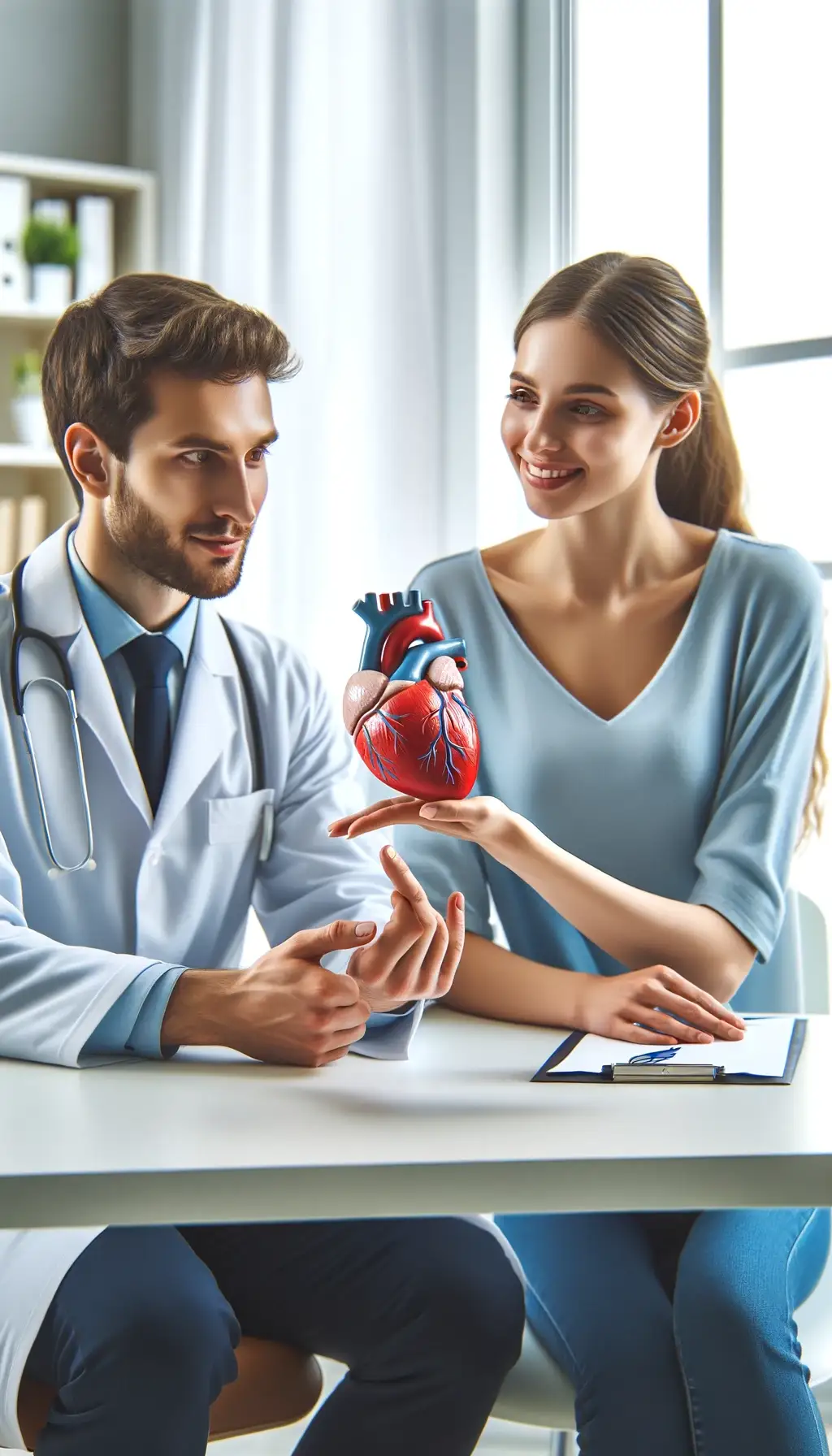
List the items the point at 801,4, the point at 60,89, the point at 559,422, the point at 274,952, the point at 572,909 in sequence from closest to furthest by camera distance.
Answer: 1. the point at 274,952
2. the point at 572,909
3. the point at 559,422
4. the point at 801,4
5. the point at 60,89

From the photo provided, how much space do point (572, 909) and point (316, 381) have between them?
1.15m

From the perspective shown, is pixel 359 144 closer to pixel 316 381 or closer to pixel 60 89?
pixel 316 381

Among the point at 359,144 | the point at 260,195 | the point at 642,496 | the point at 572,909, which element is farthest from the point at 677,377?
the point at 260,195

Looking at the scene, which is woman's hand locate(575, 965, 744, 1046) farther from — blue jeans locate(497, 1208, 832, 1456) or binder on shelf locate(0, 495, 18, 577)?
binder on shelf locate(0, 495, 18, 577)

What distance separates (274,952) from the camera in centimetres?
118

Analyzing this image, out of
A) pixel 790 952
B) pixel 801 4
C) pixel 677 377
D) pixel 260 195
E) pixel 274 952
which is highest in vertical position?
pixel 801 4

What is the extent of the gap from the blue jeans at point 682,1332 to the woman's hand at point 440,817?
1.10ft

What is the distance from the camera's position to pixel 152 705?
1.36 metres

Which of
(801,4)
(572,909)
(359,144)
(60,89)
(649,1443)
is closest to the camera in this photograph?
(649,1443)

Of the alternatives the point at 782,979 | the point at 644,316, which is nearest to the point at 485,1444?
the point at 782,979

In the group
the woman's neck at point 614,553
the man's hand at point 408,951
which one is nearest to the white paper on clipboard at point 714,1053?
the man's hand at point 408,951

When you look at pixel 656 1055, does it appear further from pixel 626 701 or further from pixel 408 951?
pixel 626 701

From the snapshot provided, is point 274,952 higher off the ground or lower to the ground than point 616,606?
lower

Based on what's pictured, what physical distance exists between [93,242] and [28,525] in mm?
549
